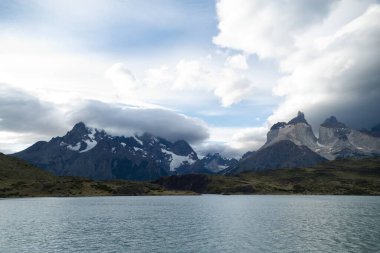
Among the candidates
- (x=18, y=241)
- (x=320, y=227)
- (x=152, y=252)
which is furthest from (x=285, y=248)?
(x=18, y=241)

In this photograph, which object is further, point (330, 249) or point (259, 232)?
point (259, 232)

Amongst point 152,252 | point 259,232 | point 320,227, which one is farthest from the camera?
point 320,227

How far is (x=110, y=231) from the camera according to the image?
4365 inches

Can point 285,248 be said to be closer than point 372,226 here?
Yes

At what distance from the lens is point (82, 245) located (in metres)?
86.6

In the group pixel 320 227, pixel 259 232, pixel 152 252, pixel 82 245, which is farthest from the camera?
pixel 320 227

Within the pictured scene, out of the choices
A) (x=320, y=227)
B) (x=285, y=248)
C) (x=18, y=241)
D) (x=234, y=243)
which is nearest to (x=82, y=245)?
(x=18, y=241)

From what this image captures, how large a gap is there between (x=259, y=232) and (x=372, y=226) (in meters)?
36.9

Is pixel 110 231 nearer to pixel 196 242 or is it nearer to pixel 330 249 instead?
pixel 196 242

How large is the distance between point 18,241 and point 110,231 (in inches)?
1042

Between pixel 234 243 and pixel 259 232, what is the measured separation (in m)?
20.8

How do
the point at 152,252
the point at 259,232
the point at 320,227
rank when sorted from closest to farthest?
1. the point at 152,252
2. the point at 259,232
3. the point at 320,227

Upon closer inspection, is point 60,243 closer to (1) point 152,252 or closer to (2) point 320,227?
(1) point 152,252

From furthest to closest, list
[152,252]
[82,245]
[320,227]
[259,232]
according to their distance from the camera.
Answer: [320,227] → [259,232] → [82,245] → [152,252]
